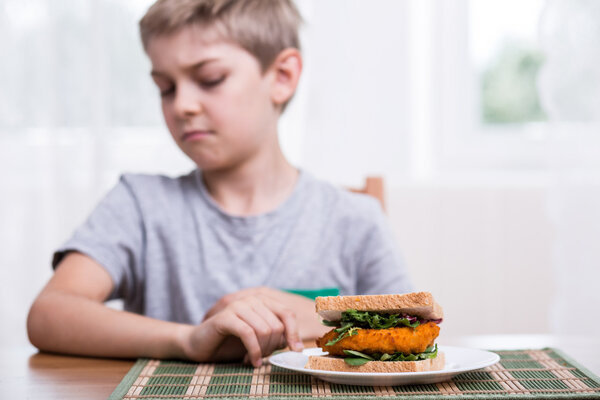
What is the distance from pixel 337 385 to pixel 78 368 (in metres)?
0.35

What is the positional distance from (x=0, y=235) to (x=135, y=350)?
4.11 feet

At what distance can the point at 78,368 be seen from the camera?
833mm

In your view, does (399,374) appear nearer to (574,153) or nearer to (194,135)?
(194,135)

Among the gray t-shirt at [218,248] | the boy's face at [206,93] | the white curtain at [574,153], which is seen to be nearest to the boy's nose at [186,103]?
the boy's face at [206,93]

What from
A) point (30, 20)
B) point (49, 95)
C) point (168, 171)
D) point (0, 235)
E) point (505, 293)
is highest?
point (30, 20)

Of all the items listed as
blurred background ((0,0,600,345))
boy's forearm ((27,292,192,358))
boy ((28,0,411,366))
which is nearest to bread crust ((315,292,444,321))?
boy's forearm ((27,292,192,358))

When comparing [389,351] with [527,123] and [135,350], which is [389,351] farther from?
[527,123]

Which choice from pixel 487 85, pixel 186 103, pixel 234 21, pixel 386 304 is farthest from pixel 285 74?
pixel 487 85

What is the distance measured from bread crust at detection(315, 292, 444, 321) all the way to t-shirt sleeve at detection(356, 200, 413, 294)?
0.53m

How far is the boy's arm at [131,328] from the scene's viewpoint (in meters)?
0.80

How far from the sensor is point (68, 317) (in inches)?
38.1

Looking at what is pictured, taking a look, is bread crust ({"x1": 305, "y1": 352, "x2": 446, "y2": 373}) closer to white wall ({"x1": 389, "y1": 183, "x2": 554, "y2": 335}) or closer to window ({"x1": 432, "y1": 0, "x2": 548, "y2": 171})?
white wall ({"x1": 389, "y1": 183, "x2": 554, "y2": 335})

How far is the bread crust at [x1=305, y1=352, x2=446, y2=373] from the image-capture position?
651mm

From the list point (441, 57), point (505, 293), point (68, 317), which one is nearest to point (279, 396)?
point (68, 317)
